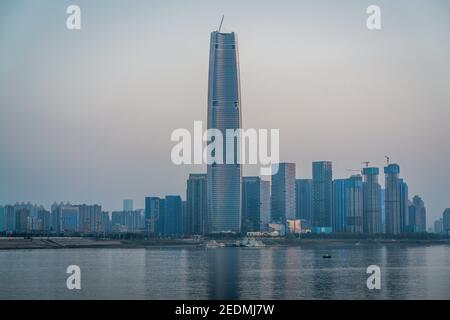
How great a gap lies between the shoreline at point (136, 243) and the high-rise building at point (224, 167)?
22.3 meters

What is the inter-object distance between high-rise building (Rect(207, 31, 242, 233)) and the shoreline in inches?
877

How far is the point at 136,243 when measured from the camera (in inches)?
4609

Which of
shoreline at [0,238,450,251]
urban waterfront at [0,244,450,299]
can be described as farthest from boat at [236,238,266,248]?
urban waterfront at [0,244,450,299]

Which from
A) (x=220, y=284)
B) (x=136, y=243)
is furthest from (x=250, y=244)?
(x=220, y=284)

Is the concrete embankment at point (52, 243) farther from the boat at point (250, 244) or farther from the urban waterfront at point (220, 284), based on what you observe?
the urban waterfront at point (220, 284)

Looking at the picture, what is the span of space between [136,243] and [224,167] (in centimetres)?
4690

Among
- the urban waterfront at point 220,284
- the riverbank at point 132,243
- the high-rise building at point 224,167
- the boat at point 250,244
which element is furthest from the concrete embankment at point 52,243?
the urban waterfront at point 220,284

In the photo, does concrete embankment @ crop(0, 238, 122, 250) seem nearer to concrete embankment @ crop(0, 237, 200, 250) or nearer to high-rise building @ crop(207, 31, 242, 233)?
concrete embankment @ crop(0, 237, 200, 250)

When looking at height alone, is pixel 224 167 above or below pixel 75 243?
above

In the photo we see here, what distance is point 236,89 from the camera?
15938 cm

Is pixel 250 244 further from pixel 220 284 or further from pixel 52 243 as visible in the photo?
pixel 220 284
